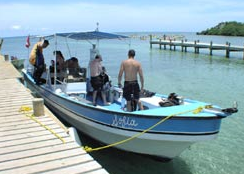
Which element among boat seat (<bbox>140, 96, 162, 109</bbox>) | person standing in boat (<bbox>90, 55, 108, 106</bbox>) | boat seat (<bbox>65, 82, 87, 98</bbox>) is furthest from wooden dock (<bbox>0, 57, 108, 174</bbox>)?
boat seat (<bbox>65, 82, 87, 98</bbox>)

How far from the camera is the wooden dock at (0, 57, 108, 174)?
15.7 ft

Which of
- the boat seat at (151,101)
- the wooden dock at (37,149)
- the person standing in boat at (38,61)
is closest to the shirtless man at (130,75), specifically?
the boat seat at (151,101)

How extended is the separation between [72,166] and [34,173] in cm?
58

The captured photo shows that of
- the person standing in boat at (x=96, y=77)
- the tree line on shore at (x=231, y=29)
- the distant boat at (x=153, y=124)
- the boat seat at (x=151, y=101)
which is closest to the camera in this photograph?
the distant boat at (x=153, y=124)

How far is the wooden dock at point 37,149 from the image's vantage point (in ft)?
15.7

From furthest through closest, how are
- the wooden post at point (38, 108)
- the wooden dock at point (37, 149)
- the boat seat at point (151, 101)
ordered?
1. the boat seat at point (151, 101)
2. the wooden post at point (38, 108)
3. the wooden dock at point (37, 149)

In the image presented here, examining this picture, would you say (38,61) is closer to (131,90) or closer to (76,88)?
(76,88)

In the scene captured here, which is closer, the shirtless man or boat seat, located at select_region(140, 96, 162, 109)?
the shirtless man

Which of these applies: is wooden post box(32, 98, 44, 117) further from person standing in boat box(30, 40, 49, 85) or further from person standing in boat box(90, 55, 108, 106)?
person standing in boat box(30, 40, 49, 85)

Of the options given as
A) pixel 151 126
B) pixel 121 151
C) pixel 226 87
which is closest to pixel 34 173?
pixel 151 126

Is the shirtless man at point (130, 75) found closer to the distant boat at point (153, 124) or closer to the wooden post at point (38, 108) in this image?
the distant boat at point (153, 124)

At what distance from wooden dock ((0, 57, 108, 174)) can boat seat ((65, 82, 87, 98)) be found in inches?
110

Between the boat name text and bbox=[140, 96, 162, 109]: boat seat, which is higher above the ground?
bbox=[140, 96, 162, 109]: boat seat

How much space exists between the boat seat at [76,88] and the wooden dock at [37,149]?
280 cm
